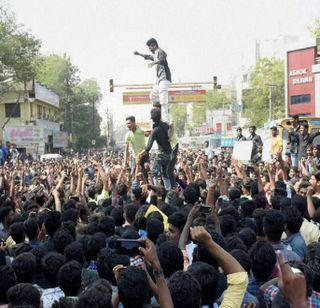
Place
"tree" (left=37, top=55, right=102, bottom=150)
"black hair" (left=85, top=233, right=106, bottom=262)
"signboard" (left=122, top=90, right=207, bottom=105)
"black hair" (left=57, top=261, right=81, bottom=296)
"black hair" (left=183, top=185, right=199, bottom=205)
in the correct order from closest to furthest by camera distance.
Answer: "black hair" (left=57, top=261, right=81, bottom=296) → "black hair" (left=85, top=233, right=106, bottom=262) → "black hair" (left=183, top=185, right=199, bottom=205) → "signboard" (left=122, top=90, right=207, bottom=105) → "tree" (left=37, top=55, right=102, bottom=150)

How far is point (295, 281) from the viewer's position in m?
2.81

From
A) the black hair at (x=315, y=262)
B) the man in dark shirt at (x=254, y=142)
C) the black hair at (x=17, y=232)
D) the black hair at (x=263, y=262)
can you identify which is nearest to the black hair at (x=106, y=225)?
the black hair at (x=17, y=232)

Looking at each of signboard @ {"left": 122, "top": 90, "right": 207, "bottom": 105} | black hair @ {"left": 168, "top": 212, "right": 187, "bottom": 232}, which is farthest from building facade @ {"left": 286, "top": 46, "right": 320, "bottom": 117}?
black hair @ {"left": 168, "top": 212, "right": 187, "bottom": 232}

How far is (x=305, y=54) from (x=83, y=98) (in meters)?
34.6

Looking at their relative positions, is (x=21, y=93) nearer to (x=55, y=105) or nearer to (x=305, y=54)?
(x=55, y=105)

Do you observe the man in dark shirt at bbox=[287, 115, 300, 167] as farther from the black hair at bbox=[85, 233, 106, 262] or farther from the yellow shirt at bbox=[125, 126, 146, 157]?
the black hair at bbox=[85, 233, 106, 262]

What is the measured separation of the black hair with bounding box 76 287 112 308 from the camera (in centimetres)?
342

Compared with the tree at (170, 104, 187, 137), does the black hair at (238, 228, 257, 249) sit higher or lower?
lower

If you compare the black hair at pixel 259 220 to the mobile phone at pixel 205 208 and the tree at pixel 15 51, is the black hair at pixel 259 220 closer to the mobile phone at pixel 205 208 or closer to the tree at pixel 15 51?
the mobile phone at pixel 205 208

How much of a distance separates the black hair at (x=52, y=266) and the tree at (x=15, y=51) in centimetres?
3411

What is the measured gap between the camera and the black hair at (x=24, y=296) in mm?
3951

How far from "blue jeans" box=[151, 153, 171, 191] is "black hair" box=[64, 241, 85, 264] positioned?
5728mm

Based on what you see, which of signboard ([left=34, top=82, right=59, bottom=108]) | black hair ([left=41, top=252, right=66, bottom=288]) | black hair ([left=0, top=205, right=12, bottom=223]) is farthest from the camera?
signboard ([left=34, top=82, right=59, bottom=108])

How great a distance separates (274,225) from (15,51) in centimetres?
3475
